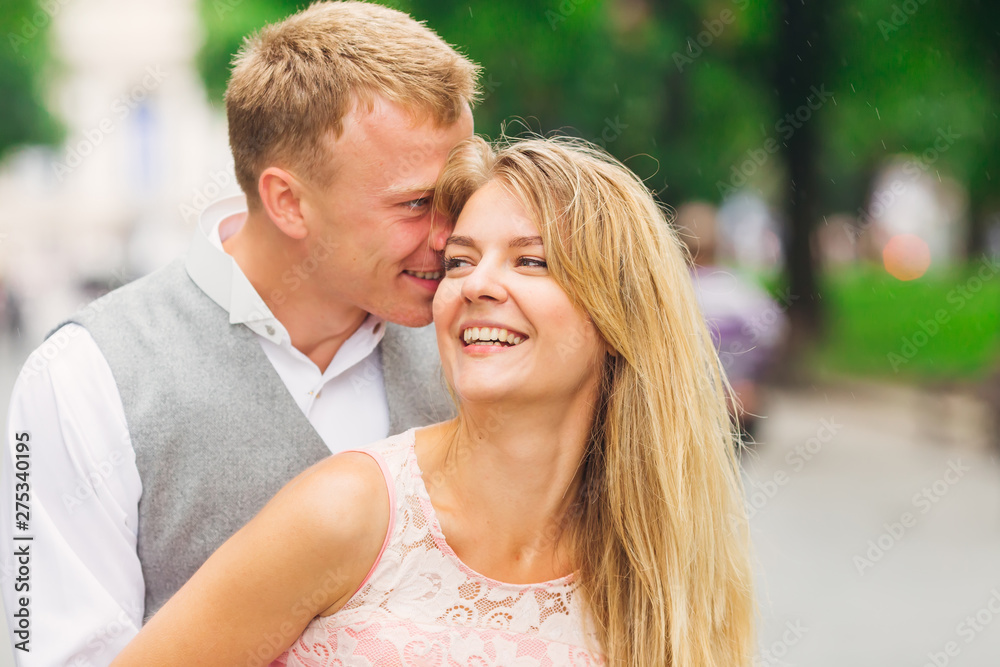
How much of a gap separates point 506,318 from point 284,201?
1.06m

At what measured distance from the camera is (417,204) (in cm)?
282

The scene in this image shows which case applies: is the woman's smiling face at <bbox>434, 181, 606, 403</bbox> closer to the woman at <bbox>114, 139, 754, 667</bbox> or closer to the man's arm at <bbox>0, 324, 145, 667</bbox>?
the woman at <bbox>114, 139, 754, 667</bbox>

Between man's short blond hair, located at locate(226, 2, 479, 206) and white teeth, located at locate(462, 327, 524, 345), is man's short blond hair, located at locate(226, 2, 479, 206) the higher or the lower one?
the higher one

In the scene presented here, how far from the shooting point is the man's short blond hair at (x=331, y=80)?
9.16ft

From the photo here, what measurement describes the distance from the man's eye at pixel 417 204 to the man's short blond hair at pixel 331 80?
0.24m

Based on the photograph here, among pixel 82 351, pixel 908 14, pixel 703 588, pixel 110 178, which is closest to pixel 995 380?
pixel 908 14

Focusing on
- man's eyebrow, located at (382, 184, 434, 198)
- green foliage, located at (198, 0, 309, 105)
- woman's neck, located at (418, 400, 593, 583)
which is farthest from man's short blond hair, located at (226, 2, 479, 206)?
green foliage, located at (198, 0, 309, 105)

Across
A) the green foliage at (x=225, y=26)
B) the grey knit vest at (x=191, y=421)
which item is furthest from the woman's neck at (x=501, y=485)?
the green foliage at (x=225, y=26)

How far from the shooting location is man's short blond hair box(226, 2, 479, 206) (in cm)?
279

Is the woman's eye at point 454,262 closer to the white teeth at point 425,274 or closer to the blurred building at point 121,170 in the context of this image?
the white teeth at point 425,274

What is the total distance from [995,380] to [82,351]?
9.45m

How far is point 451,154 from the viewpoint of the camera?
8.84 ft

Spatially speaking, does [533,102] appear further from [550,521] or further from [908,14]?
[550,521]

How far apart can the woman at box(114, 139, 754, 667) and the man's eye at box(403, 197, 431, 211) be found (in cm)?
21
